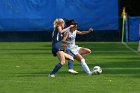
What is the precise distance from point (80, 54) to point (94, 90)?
5.18 meters

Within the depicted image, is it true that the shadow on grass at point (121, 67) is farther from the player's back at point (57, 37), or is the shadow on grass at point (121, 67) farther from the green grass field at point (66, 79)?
the player's back at point (57, 37)

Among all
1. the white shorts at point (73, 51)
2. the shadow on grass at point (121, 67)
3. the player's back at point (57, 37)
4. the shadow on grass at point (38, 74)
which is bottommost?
the shadow on grass at point (121, 67)

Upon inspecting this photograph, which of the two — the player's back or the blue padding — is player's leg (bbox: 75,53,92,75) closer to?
the player's back

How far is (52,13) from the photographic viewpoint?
1826 inches

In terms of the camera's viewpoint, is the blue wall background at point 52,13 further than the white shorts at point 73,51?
Yes

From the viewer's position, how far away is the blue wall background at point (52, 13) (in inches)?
1809

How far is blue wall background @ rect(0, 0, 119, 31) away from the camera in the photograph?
45.9m

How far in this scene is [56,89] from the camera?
15750 mm

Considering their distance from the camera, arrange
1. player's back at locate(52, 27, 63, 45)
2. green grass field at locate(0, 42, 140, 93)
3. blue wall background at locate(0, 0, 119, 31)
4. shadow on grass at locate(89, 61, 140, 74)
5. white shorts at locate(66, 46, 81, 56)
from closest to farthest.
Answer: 1. green grass field at locate(0, 42, 140, 93)
2. player's back at locate(52, 27, 63, 45)
3. white shorts at locate(66, 46, 81, 56)
4. shadow on grass at locate(89, 61, 140, 74)
5. blue wall background at locate(0, 0, 119, 31)

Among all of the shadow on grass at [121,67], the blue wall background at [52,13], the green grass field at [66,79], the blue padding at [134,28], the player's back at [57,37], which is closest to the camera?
the green grass field at [66,79]

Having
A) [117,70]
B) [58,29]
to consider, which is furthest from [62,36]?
[117,70]

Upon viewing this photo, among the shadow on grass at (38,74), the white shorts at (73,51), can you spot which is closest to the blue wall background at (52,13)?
the shadow on grass at (38,74)

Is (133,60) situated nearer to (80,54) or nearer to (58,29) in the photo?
(80,54)

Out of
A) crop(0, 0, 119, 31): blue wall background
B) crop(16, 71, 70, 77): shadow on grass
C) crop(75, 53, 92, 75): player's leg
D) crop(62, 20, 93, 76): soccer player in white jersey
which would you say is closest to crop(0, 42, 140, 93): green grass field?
crop(16, 71, 70, 77): shadow on grass
